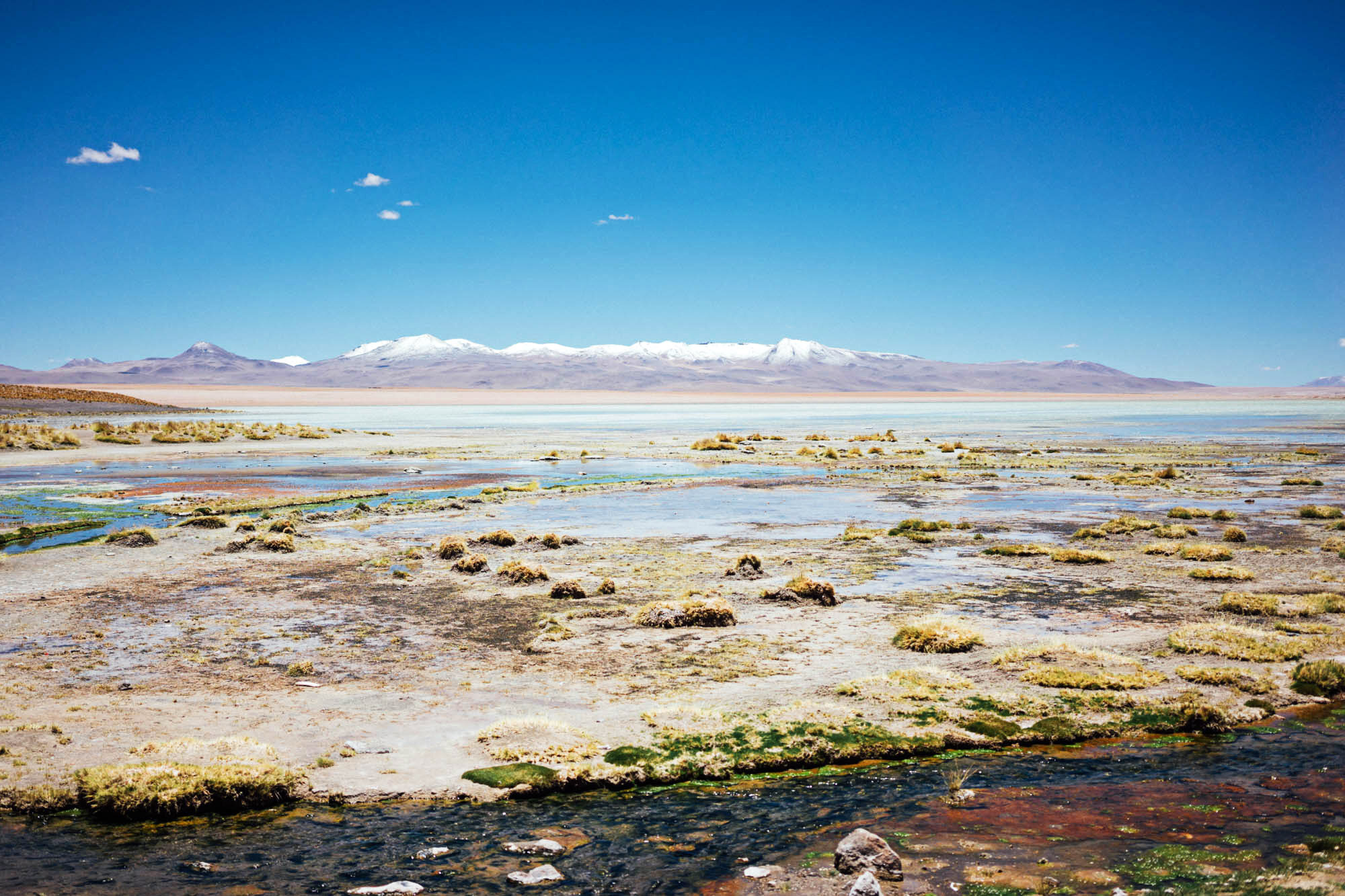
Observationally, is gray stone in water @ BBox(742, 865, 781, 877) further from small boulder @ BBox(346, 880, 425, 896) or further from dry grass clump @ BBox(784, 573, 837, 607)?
dry grass clump @ BBox(784, 573, 837, 607)

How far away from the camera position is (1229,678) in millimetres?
10758

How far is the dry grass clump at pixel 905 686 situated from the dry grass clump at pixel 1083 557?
8543 millimetres

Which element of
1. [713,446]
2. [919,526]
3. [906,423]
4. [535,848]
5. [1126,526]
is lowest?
[535,848]

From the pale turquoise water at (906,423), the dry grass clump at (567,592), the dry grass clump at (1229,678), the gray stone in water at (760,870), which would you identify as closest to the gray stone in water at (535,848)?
the gray stone in water at (760,870)

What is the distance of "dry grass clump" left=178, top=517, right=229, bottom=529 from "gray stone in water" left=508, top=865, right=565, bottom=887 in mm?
19418

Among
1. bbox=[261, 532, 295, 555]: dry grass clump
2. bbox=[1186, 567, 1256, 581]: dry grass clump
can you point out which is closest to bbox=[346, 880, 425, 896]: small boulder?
bbox=[261, 532, 295, 555]: dry grass clump

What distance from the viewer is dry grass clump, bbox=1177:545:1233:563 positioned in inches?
729

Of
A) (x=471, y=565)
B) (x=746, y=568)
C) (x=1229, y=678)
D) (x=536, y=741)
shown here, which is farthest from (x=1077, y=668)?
(x=471, y=565)

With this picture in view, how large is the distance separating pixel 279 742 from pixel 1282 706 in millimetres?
10737

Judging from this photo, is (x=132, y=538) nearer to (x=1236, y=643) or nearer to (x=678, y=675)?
(x=678, y=675)

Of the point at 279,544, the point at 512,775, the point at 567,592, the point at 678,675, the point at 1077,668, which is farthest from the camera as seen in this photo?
the point at 279,544

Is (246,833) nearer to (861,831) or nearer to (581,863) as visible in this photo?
(581,863)

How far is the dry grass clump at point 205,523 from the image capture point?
22953 mm

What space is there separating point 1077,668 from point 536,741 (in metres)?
6.77
